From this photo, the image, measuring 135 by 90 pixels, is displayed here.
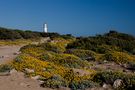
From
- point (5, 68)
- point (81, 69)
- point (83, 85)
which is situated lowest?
point (81, 69)

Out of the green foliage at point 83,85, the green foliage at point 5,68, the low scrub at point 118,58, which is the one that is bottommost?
the low scrub at point 118,58

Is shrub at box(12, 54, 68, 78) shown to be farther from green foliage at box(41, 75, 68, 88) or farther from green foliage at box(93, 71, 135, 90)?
green foliage at box(93, 71, 135, 90)

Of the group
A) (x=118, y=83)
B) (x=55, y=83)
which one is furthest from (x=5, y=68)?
(x=118, y=83)

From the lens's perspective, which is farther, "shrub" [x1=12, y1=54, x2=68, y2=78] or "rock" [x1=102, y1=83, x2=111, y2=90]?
"shrub" [x1=12, y1=54, x2=68, y2=78]

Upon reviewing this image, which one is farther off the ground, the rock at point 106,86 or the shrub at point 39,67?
the shrub at point 39,67

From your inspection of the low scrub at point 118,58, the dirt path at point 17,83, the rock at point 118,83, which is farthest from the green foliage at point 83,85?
Answer: the low scrub at point 118,58

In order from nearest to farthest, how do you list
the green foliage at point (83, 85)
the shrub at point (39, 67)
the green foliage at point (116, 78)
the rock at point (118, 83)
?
the green foliage at point (116, 78)
the green foliage at point (83, 85)
the rock at point (118, 83)
the shrub at point (39, 67)

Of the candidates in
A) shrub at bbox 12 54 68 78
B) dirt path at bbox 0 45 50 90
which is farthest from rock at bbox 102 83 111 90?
shrub at bbox 12 54 68 78

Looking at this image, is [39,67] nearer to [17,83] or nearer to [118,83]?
[17,83]

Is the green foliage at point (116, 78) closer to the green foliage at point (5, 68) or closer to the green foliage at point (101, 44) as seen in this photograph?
the green foliage at point (5, 68)

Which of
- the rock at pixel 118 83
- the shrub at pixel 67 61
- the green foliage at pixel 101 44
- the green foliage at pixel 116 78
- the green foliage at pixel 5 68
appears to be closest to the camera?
the green foliage at pixel 116 78

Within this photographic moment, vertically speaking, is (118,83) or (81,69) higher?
(118,83)

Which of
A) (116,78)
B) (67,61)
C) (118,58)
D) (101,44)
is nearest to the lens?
(116,78)

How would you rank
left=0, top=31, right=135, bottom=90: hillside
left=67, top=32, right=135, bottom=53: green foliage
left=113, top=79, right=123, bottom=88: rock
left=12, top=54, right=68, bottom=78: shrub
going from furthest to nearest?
left=67, top=32, right=135, bottom=53: green foliage < left=12, top=54, right=68, bottom=78: shrub < left=0, top=31, right=135, bottom=90: hillside < left=113, top=79, right=123, bottom=88: rock
